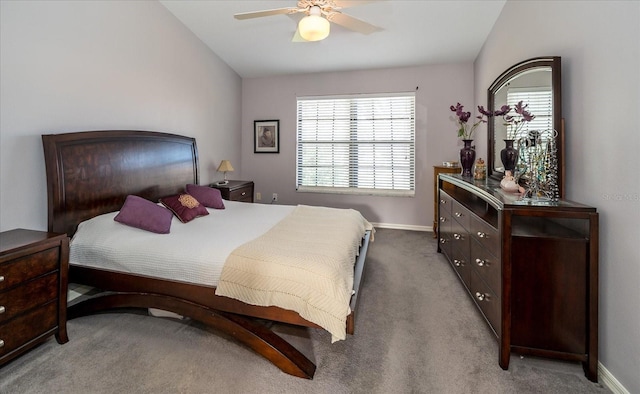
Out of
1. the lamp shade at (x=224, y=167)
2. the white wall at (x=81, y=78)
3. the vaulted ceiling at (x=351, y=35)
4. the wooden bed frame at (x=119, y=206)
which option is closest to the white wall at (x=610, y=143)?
the wooden bed frame at (x=119, y=206)

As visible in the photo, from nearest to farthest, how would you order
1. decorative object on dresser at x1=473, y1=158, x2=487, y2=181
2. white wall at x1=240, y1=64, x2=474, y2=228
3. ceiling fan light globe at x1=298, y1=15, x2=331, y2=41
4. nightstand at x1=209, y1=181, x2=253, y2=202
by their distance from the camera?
1. ceiling fan light globe at x1=298, y1=15, x2=331, y2=41
2. decorative object on dresser at x1=473, y1=158, x2=487, y2=181
3. nightstand at x1=209, y1=181, x2=253, y2=202
4. white wall at x1=240, y1=64, x2=474, y2=228

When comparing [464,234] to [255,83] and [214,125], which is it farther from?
[255,83]

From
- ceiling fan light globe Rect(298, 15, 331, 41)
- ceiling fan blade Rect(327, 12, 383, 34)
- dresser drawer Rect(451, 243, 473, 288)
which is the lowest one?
dresser drawer Rect(451, 243, 473, 288)

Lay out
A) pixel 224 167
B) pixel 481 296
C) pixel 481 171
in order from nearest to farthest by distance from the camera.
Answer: pixel 481 296, pixel 481 171, pixel 224 167

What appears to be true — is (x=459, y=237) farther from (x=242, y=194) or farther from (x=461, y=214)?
(x=242, y=194)

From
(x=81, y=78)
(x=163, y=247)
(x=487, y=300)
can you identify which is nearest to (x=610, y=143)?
(x=487, y=300)

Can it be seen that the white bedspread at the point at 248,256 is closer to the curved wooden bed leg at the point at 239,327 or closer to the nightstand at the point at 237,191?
the curved wooden bed leg at the point at 239,327

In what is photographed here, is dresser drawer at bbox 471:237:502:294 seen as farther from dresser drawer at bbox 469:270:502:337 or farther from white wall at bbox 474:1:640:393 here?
white wall at bbox 474:1:640:393

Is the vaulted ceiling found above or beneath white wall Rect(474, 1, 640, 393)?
above

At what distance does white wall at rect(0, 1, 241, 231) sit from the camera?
1.98 m

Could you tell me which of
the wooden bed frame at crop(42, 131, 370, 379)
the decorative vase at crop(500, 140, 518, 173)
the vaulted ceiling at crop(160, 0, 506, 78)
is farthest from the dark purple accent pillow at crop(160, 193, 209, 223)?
the decorative vase at crop(500, 140, 518, 173)

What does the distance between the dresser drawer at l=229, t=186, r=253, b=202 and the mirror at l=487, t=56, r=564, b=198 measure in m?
3.24

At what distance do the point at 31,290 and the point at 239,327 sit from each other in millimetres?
1165

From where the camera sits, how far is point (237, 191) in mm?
4152
